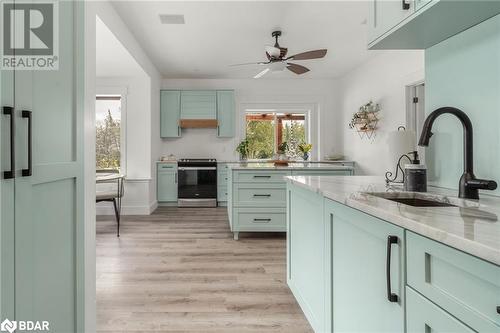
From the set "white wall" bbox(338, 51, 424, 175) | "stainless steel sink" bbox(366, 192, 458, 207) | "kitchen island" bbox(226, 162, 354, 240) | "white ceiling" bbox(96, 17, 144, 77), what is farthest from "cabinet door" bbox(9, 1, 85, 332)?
"white wall" bbox(338, 51, 424, 175)

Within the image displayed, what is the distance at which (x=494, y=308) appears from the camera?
0.54m

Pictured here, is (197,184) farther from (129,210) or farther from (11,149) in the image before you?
(11,149)

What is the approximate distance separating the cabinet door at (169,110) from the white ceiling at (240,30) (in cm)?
64

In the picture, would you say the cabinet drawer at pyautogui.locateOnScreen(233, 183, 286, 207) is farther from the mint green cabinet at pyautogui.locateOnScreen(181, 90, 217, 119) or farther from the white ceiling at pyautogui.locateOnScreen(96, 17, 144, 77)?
the mint green cabinet at pyautogui.locateOnScreen(181, 90, 217, 119)

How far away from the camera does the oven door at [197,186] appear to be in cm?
587

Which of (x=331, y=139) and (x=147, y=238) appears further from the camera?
(x=331, y=139)

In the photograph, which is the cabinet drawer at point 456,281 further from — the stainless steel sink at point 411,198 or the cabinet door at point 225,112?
the cabinet door at point 225,112

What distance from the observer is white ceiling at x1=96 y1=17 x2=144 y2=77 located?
3.30 meters

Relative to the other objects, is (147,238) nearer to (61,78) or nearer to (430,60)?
(61,78)

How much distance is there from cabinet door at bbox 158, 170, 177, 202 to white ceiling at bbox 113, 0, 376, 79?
205 cm

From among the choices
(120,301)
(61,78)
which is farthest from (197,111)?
(61,78)

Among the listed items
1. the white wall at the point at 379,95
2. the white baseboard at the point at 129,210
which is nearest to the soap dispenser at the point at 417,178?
the white wall at the point at 379,95

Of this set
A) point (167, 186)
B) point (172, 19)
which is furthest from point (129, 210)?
point (172, 19)

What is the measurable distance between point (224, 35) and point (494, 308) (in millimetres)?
4147
